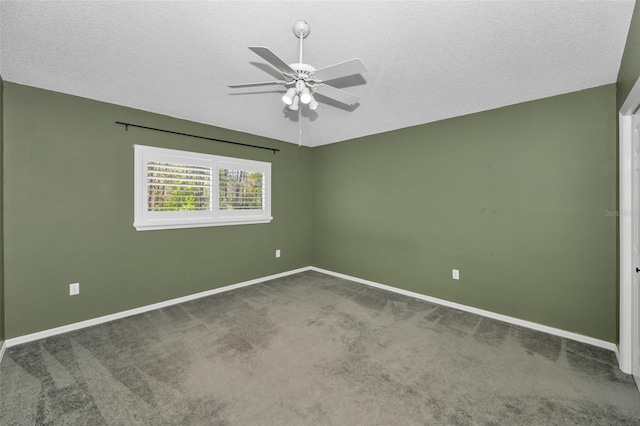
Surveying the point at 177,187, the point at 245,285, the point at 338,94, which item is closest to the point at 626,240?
the point at 338,94

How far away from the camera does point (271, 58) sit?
165cm

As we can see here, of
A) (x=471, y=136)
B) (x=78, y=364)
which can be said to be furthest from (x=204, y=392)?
(x=471, y=136)

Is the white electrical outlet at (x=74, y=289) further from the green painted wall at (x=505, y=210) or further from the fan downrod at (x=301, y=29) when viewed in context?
the green painted wall at (x=505, y=210)

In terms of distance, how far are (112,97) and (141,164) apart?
30.3 inches

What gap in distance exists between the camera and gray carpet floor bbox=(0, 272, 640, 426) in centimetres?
177

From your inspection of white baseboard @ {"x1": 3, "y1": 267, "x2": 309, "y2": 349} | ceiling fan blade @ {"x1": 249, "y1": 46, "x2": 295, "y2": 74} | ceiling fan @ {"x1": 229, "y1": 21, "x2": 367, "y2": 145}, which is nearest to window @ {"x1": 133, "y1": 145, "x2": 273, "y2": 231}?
white baseboard @ {"x1": 3, "y1": 267, "x2": 309, "y2": 349}

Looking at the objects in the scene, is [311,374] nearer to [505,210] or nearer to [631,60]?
[505,210]

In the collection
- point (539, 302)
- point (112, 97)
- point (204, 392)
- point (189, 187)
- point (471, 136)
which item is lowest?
point (204, 392)

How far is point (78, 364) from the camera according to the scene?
2.28 meters

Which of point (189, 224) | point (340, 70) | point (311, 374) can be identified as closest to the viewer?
point (340, 70)

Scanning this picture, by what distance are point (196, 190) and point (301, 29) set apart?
2636 mm

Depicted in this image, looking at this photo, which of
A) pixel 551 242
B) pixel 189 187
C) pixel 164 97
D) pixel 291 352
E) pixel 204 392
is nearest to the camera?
pixel 204 392

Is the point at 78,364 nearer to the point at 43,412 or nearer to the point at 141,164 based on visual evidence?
the point at 43,412

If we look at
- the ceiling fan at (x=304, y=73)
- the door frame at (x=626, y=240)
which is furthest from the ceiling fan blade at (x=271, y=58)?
the door frame at (x=626, y=240)
